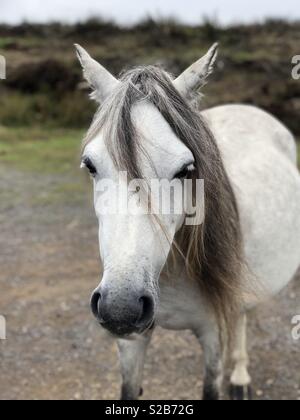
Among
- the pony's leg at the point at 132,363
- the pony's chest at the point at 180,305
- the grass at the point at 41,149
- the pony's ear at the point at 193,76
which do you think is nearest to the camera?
the pony's ear at the point at 193,76

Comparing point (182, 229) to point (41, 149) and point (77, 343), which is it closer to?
point (77, 343)

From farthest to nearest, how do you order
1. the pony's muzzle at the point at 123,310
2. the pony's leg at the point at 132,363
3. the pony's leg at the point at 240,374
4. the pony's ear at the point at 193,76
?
the pony's leg at the point at 240,374 → the pony's leg at the point at 132,363 → the pony's ear at the point at 193,76 → the pony's muzzle at the point at 123,310

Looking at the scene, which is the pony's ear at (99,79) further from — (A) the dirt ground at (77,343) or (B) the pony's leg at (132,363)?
(A) the dirt ground at (77,343)

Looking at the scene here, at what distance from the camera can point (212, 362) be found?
2.53m

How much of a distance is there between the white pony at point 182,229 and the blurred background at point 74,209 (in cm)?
46

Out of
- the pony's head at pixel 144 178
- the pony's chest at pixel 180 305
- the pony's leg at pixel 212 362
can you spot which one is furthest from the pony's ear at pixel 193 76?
the pony's leg at pixel 212 362

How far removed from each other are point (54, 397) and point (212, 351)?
1177mm

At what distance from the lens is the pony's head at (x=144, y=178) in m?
1.44

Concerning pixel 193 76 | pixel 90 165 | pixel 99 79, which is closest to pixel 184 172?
pixel 90 165

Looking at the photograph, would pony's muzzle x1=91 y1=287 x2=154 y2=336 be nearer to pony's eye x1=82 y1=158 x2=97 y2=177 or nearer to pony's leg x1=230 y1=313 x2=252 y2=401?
pony's eye x1=82 y1=158 x2=97 y2=177

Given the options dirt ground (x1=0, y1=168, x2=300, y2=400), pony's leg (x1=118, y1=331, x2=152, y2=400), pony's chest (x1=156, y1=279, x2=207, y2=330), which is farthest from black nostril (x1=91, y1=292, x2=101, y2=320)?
dirt ground (x1=0, y1=168, x2=300, y2=400)

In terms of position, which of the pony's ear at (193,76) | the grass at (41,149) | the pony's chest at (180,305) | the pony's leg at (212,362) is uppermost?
the pony's ear at (193,76)
